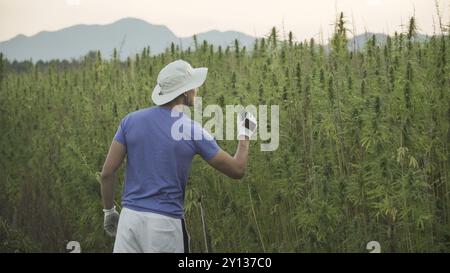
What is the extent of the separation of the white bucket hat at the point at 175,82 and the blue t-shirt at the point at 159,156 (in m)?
0.09

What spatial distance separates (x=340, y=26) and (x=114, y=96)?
273 centimetres

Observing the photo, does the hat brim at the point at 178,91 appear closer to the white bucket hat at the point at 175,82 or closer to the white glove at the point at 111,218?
the white bucket hat at the point at 175,82

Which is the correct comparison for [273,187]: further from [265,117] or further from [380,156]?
[380,156]

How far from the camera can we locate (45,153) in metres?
7.45

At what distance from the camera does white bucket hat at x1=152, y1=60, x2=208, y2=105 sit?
12.2ft

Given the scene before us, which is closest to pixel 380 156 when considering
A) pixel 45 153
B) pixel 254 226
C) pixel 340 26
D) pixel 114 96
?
pixel 254 226

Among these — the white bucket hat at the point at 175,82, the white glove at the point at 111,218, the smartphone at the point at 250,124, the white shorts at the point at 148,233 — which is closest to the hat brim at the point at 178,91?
the white bucket hat at the point at 175,82

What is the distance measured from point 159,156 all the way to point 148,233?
0.43 metres

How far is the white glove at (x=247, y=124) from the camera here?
3.76 m

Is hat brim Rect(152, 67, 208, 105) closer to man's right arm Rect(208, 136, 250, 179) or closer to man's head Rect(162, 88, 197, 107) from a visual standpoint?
man's head Rect(162, 88, 197, 107)

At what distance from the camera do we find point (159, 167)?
3.61m
